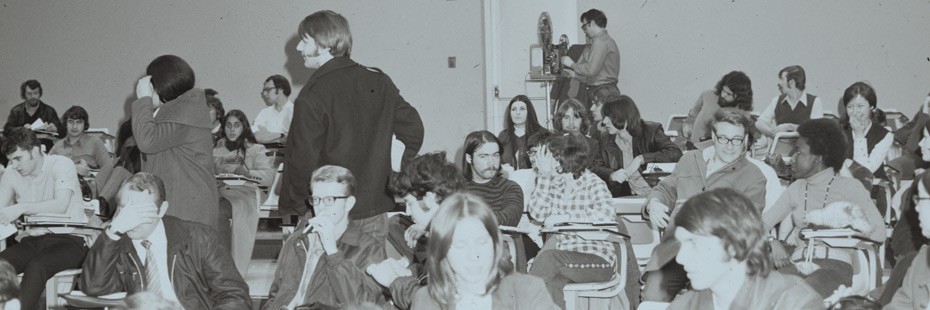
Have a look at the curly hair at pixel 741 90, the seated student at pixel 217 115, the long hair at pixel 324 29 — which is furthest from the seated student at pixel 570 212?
the seated student at pixel 217 115

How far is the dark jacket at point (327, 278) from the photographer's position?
3.57 metres

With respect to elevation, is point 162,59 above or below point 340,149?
above

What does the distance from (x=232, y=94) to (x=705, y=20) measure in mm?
4495

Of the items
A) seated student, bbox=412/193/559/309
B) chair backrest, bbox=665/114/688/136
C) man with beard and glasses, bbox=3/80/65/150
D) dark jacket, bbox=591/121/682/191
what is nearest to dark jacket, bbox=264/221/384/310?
seated student, bbox=412/193/559/309

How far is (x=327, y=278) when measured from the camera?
142 inches

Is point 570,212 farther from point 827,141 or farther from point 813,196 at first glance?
point 827,141

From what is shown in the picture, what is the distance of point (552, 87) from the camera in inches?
374

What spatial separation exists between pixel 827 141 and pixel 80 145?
18.6ft

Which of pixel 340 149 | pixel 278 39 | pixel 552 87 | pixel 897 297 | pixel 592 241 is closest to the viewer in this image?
pixel 897 297

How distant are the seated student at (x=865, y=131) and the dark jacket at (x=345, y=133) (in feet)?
12.8

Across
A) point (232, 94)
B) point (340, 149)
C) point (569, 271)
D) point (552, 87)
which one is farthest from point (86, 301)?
point (232, 94)

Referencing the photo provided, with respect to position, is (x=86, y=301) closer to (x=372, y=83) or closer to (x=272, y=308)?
(x=272, y=308)

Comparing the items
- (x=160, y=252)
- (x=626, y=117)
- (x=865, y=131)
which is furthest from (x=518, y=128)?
(x=160, y=252)

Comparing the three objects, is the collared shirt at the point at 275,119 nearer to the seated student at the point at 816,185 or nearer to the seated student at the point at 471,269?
the seated student at the point at 816,185
